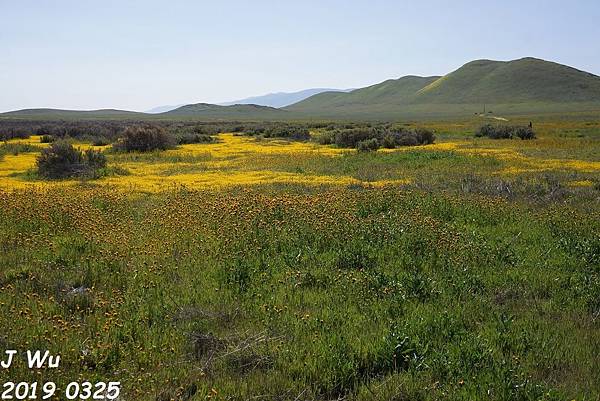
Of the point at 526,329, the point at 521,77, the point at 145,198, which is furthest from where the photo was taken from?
the point at 521,77

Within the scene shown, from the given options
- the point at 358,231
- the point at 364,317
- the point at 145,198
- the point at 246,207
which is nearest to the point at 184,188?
the point at 145,198

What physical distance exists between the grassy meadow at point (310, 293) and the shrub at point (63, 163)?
6.27m

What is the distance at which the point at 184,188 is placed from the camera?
54.3 feet

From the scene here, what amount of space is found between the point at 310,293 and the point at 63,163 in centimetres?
1756

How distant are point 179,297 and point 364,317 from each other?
101 inches

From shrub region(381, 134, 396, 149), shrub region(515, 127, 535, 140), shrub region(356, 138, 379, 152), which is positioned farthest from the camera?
shrub region(515, 127, 535, 140)

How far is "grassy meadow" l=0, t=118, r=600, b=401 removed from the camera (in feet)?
16.3

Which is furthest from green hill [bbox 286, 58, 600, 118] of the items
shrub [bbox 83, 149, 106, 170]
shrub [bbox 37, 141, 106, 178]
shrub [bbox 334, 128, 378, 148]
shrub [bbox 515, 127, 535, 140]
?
shrub [bbox 37, 141, 106, 178]

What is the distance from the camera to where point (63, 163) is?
837 inches

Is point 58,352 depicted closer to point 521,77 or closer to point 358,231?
point 358,231

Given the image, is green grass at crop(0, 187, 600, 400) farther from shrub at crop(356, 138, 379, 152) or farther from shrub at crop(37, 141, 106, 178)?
shrub at crop(356, 138, 379, 152)

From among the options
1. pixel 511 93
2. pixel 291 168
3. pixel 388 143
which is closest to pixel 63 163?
pixel 291 168

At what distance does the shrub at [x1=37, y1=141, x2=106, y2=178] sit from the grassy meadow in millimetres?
6266

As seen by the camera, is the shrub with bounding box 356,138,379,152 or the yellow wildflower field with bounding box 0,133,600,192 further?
the shrub with bounding box 356,138,379,152
